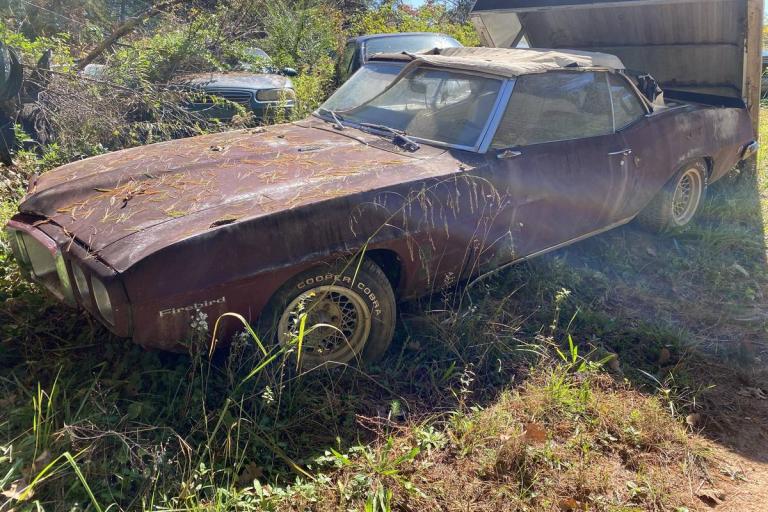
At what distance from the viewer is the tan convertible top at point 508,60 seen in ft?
12.8

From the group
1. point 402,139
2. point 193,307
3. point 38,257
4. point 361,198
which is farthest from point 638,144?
point 38,257

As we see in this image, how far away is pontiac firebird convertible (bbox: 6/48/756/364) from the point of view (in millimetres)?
2639

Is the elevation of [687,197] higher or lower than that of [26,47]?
lower

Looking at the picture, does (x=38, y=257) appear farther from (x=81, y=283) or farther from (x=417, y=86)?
(x=417, y=86)

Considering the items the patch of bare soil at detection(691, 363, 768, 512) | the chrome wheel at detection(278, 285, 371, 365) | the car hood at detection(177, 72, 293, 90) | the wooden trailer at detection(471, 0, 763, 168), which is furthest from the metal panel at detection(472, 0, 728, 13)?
the chrome wheel at detection(278, 285, 371, 365)

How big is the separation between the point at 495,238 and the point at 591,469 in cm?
133

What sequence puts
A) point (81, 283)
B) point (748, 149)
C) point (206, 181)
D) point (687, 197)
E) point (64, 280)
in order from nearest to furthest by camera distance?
point (81, 283), point (64, 280), point (206, 181), point (687, 197), point (748, 149)

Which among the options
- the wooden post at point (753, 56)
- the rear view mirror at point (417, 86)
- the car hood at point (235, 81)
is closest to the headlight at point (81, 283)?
the rear view mirror at point (417, 86)

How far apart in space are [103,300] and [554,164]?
2611mm

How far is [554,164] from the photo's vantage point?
3850 millimetres

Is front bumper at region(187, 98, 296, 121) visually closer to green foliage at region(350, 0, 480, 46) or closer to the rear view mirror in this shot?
the rear view mirror

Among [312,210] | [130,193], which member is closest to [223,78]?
[130,193]

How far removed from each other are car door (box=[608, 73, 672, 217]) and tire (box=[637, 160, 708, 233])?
24 centimetres

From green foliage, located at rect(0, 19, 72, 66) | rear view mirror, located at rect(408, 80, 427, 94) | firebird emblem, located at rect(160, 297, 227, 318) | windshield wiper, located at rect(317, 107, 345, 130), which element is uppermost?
green foliage, located at rect(0, 19, 72, 66)
